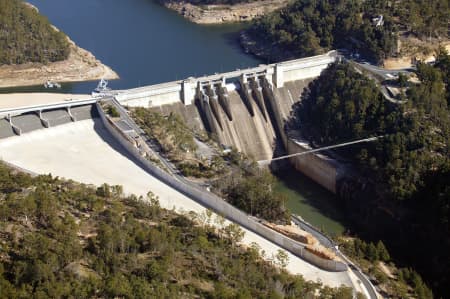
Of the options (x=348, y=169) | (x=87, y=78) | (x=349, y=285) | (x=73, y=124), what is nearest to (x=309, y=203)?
(x=348, y=169)

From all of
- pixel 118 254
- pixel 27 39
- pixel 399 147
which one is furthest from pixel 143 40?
pixel 118 254

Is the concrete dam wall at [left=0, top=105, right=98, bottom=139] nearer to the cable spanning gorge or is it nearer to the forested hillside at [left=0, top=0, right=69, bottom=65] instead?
the cable spanning gorge

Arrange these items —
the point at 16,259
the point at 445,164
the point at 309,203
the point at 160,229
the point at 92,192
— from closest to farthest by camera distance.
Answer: the point at 16,259
the point at 160,229
the point at 92,192
the point at 445,164
the point at 309,203

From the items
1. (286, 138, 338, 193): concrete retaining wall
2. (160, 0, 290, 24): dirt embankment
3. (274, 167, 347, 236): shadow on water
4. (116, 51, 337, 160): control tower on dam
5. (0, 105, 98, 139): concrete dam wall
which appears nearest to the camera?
(274, 167, 347, 236): shadow on water

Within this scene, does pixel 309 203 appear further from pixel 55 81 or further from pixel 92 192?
pixel 55 81

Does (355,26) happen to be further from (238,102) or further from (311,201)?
(311,201)

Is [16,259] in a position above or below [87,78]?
above

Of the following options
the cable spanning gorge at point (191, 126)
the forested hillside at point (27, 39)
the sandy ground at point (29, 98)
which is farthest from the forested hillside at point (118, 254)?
the forested hillside at point (27, 39)

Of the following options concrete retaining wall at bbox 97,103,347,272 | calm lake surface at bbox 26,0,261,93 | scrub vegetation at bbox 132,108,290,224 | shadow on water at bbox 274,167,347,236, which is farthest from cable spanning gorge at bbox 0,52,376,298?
calm lake surface at bbox 26,0,261,93
